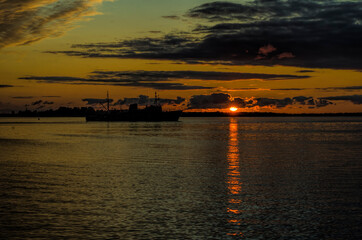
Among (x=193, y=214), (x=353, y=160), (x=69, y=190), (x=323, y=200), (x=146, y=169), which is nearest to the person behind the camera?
(x=193, y=214)

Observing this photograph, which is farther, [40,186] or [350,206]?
[40,186]

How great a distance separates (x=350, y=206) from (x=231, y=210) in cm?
651

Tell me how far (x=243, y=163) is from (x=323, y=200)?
20362mm

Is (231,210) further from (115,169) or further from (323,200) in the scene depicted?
(115,169)

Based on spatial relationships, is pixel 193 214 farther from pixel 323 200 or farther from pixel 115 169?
pixel 115 169

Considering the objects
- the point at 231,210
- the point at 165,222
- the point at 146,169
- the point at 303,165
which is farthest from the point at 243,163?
the point at 165,222

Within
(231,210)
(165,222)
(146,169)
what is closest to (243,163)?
(146,169)

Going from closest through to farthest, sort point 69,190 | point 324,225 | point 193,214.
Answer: point 324,225 → point 193,214 → point 69,190

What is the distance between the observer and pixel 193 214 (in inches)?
830

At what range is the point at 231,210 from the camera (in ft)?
72.4

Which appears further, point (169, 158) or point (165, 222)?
point (169, 158)

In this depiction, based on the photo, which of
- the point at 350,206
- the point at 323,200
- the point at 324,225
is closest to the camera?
the point at 324,225

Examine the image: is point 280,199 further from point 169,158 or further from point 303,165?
point 169,158

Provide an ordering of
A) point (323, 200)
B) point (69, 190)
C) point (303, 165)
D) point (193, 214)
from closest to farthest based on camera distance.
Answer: point (193, 214) < point (323, 200) < point (69, 190) < point (303, 165)
